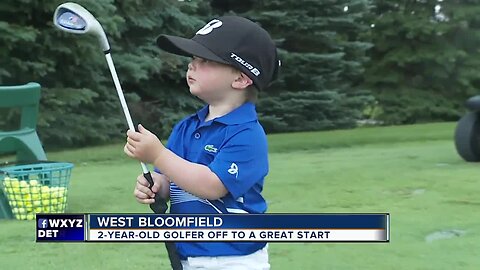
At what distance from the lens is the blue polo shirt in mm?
2076

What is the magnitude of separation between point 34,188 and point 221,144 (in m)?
3.05

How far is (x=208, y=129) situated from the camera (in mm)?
2150

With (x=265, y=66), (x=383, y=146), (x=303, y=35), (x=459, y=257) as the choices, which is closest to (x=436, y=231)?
(x=459, y=257)

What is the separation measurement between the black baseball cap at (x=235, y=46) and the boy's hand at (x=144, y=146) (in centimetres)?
23

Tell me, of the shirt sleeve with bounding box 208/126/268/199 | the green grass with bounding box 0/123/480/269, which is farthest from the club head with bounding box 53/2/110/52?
the green grass with bounding box 0/123/480/269

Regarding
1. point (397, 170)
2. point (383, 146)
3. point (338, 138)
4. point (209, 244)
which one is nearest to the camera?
point (209, 244)

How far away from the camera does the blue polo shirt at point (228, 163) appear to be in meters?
2.08

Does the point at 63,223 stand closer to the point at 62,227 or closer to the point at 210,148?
the point at 62,227

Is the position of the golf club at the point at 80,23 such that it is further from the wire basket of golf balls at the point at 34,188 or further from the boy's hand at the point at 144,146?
the wire basket of golf balls at the point at 34,188

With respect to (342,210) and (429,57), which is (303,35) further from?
(342,210)

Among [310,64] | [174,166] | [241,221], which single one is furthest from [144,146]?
[310,64]

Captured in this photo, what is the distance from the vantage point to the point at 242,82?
216 cm

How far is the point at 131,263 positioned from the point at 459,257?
1425 mm

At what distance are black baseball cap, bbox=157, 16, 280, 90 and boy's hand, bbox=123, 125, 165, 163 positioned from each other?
0.77 feet
